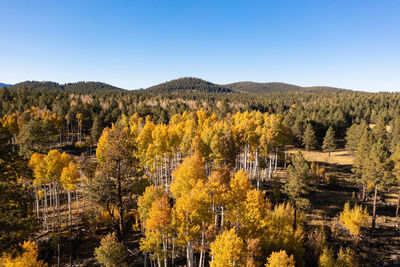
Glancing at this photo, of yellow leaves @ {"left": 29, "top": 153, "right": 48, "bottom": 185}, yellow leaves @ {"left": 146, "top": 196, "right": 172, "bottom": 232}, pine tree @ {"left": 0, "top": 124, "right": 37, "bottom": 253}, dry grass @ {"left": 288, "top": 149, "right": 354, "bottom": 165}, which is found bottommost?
dry grass @ {"left": 288, "top": 149, "right": 354, "bottom": 165}

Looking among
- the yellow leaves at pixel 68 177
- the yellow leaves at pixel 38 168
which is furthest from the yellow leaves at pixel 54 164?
the yellow leaves at pixel 68 177

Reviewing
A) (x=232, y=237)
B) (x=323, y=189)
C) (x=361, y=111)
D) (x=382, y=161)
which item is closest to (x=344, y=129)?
(x=361, y=111)

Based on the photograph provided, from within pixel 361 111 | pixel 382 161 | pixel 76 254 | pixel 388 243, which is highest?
pixel 361 111

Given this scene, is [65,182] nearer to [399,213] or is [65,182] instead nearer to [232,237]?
[232,237]

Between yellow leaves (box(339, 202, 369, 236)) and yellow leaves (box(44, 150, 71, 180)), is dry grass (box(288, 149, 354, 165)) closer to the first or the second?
yellow leaves (box(339, 202, 369, 236))

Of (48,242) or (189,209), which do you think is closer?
(189,209)

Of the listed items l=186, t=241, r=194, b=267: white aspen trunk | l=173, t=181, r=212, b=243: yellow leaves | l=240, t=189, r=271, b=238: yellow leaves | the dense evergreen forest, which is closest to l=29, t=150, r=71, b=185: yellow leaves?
the dense evergreen forest

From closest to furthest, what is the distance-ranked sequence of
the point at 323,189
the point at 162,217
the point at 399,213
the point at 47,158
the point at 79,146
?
the point at 162,217 → the point at 47,158 → the point at 399,213 → the point at 323,189 → the point at 79,146

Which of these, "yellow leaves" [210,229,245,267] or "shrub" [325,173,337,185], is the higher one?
"yellow leaves" [210,229,245,267]
